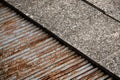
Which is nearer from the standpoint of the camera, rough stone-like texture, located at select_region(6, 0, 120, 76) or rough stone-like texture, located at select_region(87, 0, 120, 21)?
rough stone-like texture, located at select_region(6, 0, 120, 76)

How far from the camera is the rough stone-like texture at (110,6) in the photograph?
5209mm

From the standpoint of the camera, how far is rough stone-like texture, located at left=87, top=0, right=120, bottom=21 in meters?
5.21

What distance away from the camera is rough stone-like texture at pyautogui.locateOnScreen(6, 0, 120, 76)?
4582mm

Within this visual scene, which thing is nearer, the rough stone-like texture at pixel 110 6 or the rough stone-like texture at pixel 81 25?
the rough stone-like texture at pixel 81 25

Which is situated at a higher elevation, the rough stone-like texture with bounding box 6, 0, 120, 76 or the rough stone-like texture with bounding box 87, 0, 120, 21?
the rough stone-like texture with bounding box 87, 0, 120, 21

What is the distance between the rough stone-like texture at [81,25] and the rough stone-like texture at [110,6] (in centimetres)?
14

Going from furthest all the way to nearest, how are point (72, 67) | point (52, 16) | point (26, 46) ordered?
point (52, 16)
point (26, 46)
point (72, 67)

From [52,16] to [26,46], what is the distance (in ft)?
2.63

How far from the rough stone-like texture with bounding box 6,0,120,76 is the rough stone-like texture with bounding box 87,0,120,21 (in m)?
0.14

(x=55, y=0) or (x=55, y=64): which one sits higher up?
(x=55, y=0)

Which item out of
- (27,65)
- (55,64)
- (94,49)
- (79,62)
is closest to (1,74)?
(27,65)

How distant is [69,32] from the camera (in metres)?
4.93

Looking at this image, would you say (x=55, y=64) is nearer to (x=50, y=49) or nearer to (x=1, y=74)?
(x=50, y=49)

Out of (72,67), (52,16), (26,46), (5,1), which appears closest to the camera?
(72,67)
